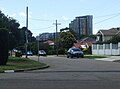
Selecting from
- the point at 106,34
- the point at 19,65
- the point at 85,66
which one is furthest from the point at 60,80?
the point at 106,34

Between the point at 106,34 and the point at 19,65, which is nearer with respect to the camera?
the point at 19,65

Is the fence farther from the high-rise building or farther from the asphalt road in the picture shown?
the high-rise building

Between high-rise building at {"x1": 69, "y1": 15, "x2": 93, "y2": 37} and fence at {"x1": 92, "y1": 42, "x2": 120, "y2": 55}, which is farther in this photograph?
high-rise building at {"x1": 69, "y1": 15, "x2": 93, "y2": 37}

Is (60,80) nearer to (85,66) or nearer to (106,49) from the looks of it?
(85,66)

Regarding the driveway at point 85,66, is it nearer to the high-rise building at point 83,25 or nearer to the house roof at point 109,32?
the house roof at point 109,32

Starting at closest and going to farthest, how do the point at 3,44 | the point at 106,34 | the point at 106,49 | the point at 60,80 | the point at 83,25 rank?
the point at 60,80
the point at 3,44
the point at 106,49
the point at 106,34
the point at 83,25

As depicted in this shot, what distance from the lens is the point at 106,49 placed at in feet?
249

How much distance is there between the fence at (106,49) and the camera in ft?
235

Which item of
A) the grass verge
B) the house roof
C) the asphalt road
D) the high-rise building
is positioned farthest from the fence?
the high-rise building

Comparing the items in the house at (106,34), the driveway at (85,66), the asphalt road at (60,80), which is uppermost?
the house at (106,34)

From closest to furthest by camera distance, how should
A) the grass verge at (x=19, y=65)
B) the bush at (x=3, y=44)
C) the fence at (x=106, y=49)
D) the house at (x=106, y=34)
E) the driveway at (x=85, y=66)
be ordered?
the driveway at (x=85, y=66)
the grass verge at (x=19, y=65)
the bush at (x=3, y=44)
the fence at (x=106, y=49)
the house at (x=106, y=34)

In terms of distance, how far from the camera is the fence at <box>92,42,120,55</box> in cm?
7162

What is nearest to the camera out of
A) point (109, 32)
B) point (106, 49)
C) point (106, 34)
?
point (106, 49)

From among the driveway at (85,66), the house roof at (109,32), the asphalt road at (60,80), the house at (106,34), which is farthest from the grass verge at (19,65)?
the house roof at (109,32)
